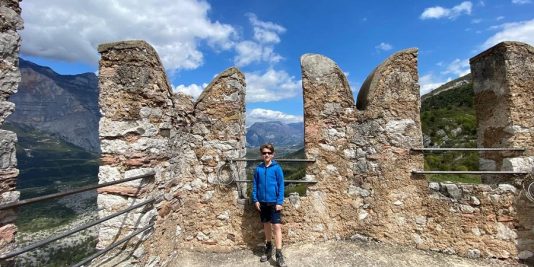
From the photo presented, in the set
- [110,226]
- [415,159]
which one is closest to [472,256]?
[415,159]

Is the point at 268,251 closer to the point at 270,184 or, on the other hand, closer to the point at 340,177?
the point at 270,184

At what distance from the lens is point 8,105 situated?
2924 millimetres

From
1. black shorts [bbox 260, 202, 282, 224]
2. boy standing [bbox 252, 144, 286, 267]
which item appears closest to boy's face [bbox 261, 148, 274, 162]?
boy standing [bbox 252, 144, 286, 267]

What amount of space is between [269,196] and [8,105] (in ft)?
11.0

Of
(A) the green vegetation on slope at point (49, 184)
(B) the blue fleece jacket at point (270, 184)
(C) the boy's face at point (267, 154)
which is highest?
(C) the boy's face at point (267, 154)

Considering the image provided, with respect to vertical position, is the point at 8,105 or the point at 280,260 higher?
the point at 8,105

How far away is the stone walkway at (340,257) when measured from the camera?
16.2ft

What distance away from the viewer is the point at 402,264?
16.0 feet

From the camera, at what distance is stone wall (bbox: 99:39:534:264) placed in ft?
16.6

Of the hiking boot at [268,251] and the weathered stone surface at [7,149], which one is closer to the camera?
the weathered stone surface at [7,149]

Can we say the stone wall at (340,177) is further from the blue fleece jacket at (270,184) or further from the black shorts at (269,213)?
the blue fleece jacket at (270,184)

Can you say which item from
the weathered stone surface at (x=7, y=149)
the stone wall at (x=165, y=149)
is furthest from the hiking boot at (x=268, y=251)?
the weathered stone surface at (x=7, y=149)

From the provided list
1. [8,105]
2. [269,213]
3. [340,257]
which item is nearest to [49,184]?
[269,213]

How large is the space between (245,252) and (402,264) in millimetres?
2417
